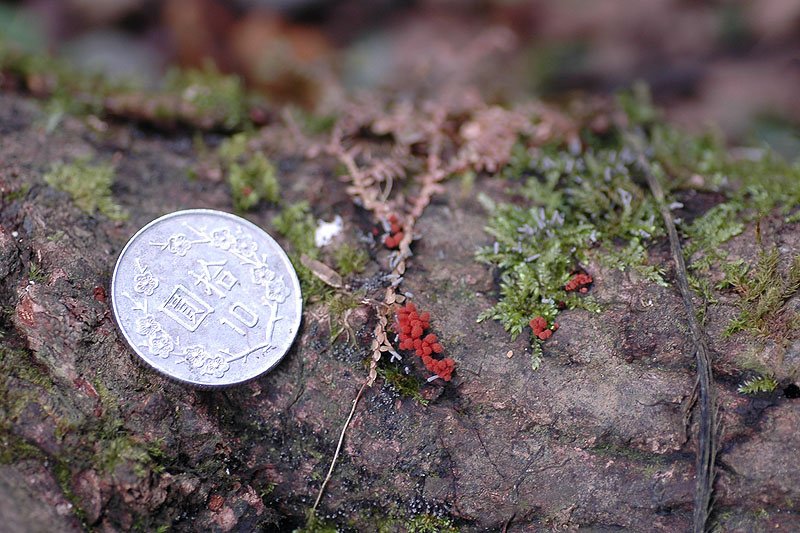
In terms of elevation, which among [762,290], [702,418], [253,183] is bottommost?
[702,418]

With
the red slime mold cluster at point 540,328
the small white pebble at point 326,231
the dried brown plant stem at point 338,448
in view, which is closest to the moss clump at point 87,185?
the small white pebble at point 326,231

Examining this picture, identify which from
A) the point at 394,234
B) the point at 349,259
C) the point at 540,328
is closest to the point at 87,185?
the point at 349,259

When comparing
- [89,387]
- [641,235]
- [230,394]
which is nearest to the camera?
[89,387]

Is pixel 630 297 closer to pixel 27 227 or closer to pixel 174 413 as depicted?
pixel 174 413

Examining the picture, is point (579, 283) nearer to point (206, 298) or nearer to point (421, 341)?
point (421, 341)

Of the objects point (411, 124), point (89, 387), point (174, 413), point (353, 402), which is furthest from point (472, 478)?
point (411, 124)

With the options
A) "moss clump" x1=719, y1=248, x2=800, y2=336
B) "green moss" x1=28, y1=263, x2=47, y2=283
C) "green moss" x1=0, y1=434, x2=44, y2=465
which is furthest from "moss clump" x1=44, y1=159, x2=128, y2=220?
"moss clump" x1=719, y1=248, x2=800, y2=336
